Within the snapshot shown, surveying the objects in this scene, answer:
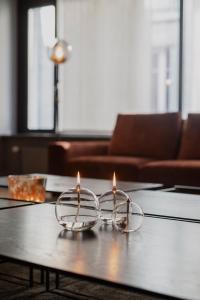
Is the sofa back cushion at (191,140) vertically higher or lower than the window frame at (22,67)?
lower

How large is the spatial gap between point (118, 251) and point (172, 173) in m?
2.49

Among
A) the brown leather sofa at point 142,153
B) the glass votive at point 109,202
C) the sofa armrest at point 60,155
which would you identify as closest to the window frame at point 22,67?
the brown leather sofa at point 142,153

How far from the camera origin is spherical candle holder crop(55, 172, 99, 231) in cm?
136

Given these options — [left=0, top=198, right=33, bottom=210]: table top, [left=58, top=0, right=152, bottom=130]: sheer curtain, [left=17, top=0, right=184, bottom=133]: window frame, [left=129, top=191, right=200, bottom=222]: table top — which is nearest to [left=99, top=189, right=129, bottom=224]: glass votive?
[left=129, top=191, right=200, bottom=222]: table top

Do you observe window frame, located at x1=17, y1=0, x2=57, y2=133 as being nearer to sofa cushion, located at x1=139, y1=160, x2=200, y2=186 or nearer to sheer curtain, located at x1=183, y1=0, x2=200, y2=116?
sheer curtain, located at x1=183, y1=0, x2=200, y2=116

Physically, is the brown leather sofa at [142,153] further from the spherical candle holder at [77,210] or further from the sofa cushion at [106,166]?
the spherical candle holder at [77,210]

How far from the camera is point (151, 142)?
445cm

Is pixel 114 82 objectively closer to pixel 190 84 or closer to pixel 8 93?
pixel 190 84

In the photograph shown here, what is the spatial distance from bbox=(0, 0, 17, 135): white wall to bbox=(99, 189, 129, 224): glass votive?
472 centimetres

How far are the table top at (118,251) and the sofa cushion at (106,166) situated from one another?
2.31 meters

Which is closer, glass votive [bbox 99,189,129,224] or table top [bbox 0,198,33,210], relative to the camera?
glass votive [bbox 99,189,129,224]

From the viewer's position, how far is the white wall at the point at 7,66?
6.05 metres

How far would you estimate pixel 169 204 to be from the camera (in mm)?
1833

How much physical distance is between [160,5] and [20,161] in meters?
2.42
